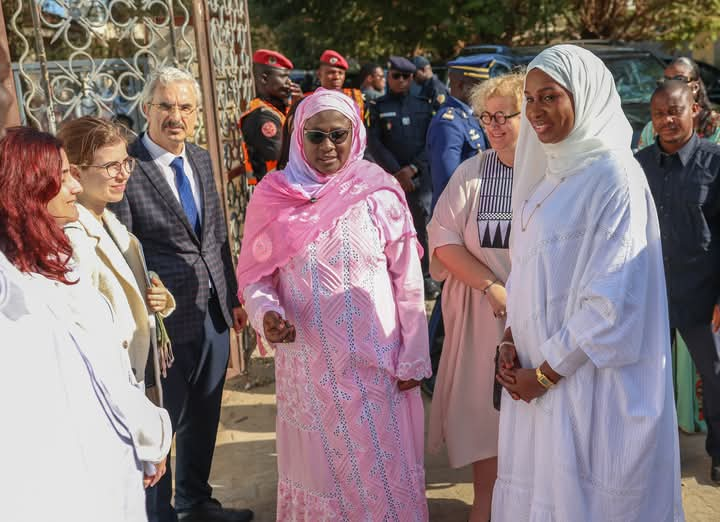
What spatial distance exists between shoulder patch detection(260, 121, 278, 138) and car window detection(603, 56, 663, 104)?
568 centimetres

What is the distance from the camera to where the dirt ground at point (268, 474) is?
11.7 feet

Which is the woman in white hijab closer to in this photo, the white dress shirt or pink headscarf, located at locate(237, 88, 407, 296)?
pink headscarf, located at locate(237, 88, 407, 296)

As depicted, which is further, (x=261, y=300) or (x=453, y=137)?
(x=453, y=137)

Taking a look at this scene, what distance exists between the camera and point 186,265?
10.4ft

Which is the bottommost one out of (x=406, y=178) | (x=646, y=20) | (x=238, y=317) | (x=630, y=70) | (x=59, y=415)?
(x=238, y=317)

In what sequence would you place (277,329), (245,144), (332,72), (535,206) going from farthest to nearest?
(332,72) → (245,144) → (277,329) → (535,206)

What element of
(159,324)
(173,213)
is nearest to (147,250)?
(173,213)

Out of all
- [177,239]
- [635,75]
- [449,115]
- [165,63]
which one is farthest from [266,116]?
[635,75]

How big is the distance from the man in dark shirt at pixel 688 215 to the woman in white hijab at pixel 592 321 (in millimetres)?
1380

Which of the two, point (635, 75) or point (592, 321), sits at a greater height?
point (635, 75)

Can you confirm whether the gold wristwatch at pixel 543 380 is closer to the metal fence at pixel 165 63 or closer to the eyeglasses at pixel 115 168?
the eyeglasses at pixel 115 168

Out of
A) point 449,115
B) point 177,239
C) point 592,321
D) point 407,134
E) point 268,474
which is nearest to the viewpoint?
point 592,321

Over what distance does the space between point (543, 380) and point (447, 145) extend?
8.33 feet

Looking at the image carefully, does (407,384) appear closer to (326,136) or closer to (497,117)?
(326,136)
